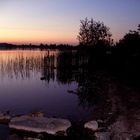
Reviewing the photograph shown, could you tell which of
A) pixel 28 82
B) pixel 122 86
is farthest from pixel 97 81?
pixel 28 82

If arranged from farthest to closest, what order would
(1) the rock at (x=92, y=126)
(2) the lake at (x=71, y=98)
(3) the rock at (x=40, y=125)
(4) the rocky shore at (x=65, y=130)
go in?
(2) the lake at (x=71, y=98), (1) the rock at (x=92, y=126), (3) the rock at (x=40, y=125), (4) the rocky shore at (x=65, y=130)

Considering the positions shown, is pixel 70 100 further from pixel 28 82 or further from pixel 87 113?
pixel 28 82

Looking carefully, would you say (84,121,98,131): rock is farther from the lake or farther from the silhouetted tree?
the silhouetted tree

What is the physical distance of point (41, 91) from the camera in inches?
750

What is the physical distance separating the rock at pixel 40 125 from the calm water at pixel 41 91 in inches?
75.7

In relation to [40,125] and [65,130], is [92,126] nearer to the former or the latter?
[65,130]

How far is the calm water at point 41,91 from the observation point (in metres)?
14.0

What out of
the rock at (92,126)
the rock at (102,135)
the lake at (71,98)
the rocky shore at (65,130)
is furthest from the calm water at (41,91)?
the rock at (102,135)

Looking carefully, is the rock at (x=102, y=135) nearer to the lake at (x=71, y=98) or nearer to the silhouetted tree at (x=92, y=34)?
the lake at (x=71, y=98)

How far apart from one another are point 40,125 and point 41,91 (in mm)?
8888

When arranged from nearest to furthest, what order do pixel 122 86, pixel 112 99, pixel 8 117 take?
pixel 8 117, pixel 112 99, pixel 122 86

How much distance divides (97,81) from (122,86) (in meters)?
3.48

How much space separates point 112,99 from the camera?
1496 cm

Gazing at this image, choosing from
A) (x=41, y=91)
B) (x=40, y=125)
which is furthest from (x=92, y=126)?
(x=41, y=91)
